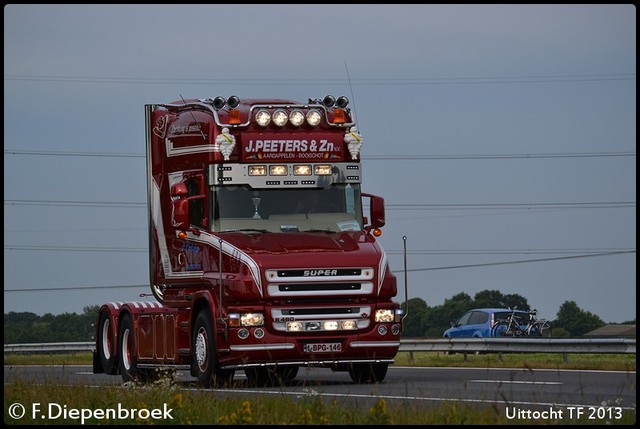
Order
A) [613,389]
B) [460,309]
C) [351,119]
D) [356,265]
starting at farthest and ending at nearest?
1. [460,309]
2. [351,119]
3. [356,265]
4. [613,389]

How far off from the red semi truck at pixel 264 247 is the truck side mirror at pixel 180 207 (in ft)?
0.07

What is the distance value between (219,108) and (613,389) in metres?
7.07

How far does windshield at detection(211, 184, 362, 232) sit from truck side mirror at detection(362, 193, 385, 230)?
25cm

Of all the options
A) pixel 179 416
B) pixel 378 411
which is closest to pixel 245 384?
pixel 179 416

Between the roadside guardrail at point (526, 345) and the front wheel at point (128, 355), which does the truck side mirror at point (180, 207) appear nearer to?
the front wheel at point (128, 355)

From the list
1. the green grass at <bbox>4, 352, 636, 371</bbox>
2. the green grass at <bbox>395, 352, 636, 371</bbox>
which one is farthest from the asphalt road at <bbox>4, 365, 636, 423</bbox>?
the green grass at <bbox>395, 352, 636, 371</bbox>

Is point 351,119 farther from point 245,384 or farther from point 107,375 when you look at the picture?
point 107,375

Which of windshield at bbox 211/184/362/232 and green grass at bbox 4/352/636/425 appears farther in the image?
windshield at bbox 211/184/362/232

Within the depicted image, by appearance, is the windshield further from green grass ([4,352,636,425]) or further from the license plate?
green grass ([4,352,636,425])

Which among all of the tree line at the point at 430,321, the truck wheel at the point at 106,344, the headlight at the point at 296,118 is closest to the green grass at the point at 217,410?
the headlight at the point at 296,118

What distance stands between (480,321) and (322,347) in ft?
74.9

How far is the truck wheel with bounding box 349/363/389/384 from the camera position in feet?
71.6

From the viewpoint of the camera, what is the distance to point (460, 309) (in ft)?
242

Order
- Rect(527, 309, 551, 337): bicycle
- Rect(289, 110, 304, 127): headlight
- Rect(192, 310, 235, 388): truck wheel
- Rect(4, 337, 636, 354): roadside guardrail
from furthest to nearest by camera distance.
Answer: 1. Rect(527, 309, 551, 337): bicycle
2. Rect(4, 337, 636, 354): roadside guardrail
3. Rect(289, 110, 304, 127): headlight
4. Rect(192, 310, 235, 388): truck wheel
